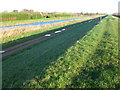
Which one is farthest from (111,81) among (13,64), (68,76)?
(13,64)

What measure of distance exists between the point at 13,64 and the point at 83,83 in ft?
20.1

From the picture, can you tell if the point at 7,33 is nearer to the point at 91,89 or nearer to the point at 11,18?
the point at 91,89

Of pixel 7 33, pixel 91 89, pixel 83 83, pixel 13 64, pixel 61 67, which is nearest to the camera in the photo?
pixel 91 89

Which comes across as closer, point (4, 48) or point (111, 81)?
point (111, 81)

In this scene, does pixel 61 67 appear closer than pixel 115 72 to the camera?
No

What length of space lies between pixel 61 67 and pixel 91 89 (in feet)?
8.86

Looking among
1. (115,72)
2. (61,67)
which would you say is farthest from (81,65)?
(115,72)

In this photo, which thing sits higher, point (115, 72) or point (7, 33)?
point (7, 33)

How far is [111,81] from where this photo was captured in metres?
5.89

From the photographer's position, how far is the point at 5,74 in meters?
7.93

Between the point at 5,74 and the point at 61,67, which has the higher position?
the point at 61,67

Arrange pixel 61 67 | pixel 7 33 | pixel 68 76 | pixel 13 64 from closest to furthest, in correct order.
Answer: pixel 68 76
pixel 61 67
pixel 13 64
pixel 7 33

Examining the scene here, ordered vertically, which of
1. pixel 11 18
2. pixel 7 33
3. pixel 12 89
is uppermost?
pixel 11 18

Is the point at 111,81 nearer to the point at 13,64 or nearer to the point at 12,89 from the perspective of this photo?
the point at 12,89
